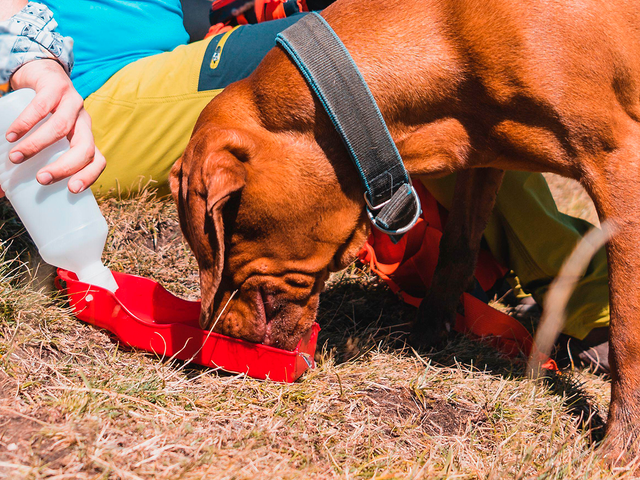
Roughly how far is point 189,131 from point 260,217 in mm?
1489

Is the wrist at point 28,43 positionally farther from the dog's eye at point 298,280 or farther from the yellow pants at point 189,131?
the dog's eye at point 298,280

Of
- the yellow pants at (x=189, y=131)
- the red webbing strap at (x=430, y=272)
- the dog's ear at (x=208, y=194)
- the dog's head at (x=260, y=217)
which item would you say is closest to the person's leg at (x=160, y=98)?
the yellow pants at (x=189, y=131)

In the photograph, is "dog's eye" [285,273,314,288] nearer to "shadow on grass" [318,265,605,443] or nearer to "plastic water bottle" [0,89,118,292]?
"shadow on grass" [318,265,605,443]

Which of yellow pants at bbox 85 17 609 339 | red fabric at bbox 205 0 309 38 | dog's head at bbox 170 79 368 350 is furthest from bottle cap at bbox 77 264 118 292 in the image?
red fabric at bbox 205 0 309 38

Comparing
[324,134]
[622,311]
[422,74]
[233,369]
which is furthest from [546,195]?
[233,369]

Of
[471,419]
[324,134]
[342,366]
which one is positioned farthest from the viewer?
[342,366]

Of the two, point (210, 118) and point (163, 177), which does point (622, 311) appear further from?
point (163, 177)

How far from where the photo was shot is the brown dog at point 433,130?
6.40ft

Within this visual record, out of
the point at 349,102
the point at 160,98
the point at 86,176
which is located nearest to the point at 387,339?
the point at 349,102

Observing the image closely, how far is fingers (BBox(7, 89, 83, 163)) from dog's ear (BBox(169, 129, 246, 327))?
1.82 feet

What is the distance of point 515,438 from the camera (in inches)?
84.4

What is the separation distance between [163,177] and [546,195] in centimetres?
229

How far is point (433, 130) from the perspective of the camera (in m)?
2.16

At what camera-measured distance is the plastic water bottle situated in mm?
2213
